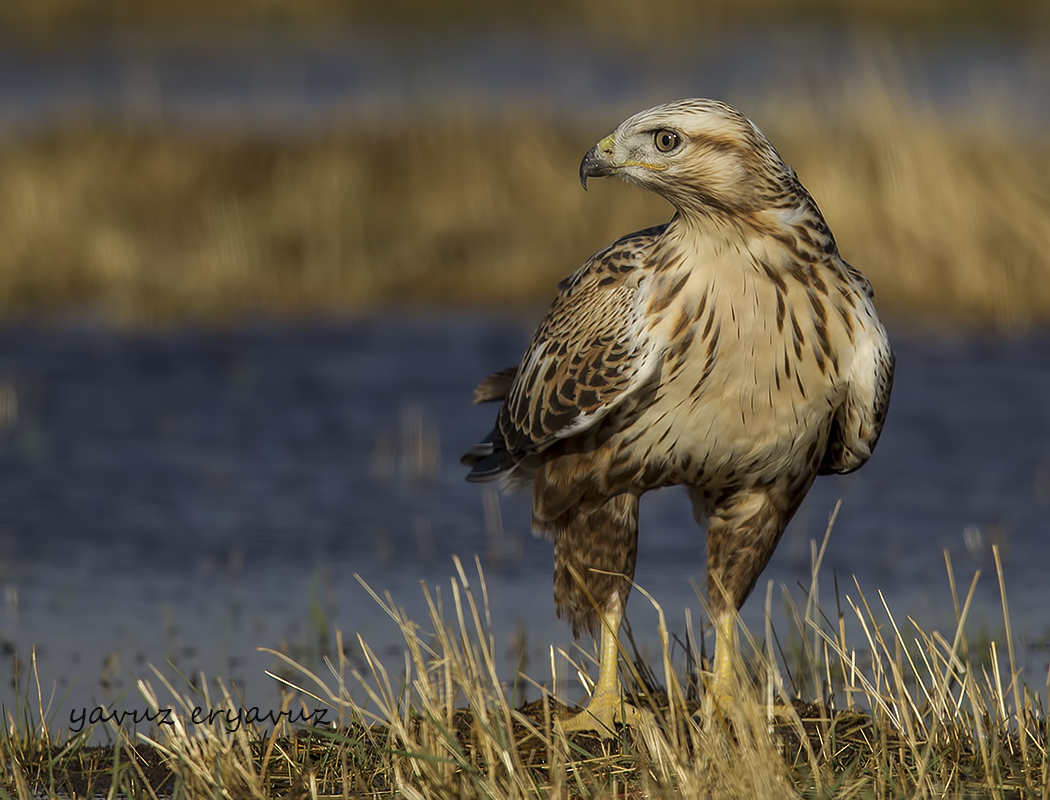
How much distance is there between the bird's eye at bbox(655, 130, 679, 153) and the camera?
16.4 ft

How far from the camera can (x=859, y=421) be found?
207 inches

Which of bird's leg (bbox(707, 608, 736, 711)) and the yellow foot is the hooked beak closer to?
bird's leg (bbox(707, 608, 736, 711))

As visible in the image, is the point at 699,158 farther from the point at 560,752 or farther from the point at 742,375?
the point at 560,752

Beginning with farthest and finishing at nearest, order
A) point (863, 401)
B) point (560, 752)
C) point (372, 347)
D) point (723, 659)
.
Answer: point (372, 347)
point (723, 659)
point (863, 401)
point (560, 752)

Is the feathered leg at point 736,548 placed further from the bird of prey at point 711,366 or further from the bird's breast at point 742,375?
the bird's breast at point 742,375

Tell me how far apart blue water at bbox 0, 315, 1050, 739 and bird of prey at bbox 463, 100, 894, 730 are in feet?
2.86

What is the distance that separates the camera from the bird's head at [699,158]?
4957mm

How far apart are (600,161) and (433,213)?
8.16 metres

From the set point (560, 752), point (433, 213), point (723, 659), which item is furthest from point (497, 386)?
point (433, 213)

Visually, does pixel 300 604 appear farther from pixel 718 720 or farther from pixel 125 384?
pixel 125 384

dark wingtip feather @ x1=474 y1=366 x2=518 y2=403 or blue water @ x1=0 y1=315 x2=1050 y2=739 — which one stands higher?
dark wingtip feather @ x1=474 y1=366 x2=518 y2=403

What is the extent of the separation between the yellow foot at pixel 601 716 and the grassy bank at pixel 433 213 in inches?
254

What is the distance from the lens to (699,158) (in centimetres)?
497

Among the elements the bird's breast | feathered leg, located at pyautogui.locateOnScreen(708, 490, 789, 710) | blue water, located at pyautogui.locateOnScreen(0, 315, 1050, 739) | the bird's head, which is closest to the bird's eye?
the bird's head
